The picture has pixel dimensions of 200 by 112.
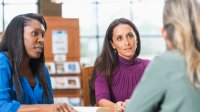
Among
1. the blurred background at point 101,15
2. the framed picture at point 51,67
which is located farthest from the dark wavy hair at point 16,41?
the blurred background at point 101,15

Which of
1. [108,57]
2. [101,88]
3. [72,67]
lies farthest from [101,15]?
[101,88]

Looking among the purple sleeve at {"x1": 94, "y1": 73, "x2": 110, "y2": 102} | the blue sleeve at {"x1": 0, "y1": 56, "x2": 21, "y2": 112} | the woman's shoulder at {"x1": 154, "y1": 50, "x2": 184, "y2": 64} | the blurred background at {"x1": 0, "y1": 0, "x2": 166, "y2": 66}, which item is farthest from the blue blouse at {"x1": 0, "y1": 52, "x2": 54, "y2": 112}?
the blurred background at {"x1": 0, "y1": 0, "x2": 166, "y2": 66}

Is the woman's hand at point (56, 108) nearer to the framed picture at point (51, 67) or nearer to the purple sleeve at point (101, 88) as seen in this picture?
the purple sleeve at point (101, 88)

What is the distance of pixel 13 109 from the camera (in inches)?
63.4

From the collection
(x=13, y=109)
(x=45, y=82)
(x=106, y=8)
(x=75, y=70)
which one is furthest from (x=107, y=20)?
(x=13, y=109)

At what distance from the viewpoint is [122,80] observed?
2418 millimetres

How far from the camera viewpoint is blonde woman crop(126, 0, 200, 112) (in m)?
1.09

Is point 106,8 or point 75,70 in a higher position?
point 106,8

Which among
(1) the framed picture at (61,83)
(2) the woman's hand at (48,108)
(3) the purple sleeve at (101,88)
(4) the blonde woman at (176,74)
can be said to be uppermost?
(4) the blonde woman at (176,74)

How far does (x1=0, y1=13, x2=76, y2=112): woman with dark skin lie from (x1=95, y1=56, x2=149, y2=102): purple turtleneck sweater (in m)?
0.46

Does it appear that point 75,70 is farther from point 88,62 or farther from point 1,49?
point 1,49

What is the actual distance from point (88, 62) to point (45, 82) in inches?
182

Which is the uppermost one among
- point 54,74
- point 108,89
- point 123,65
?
point 123,65

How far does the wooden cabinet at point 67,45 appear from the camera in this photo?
17.7ft
